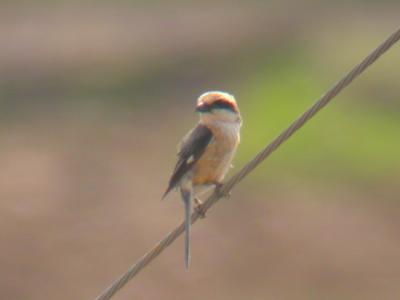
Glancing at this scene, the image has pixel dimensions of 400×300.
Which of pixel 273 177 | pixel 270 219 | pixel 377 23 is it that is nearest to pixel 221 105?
pixel 270 219

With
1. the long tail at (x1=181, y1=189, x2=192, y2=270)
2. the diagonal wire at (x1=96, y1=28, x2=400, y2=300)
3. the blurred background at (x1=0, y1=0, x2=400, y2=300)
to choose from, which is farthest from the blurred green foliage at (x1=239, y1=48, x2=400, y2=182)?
the diagonal wire at (x1=96, y1=28, x2=400, y2=300)

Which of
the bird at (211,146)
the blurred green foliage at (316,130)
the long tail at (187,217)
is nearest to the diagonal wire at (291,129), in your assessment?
the long tail at (187,217)

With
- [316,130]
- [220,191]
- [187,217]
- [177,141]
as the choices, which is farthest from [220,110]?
[316,130]

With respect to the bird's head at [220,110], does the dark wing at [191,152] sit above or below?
below

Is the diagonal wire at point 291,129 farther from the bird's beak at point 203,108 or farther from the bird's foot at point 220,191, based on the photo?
the bird's beak at point 203,108

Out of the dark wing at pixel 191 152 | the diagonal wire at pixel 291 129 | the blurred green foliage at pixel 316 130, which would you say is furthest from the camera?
the blurred green foliage at pixel 316 130

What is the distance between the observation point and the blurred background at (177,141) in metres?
20.5

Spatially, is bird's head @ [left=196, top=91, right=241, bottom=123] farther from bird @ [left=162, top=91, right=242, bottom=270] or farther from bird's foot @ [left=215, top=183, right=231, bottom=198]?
bird's foot @ [left=215, top=183, right=231, bottom=198]

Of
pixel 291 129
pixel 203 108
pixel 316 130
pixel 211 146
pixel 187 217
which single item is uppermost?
pixel 291 129

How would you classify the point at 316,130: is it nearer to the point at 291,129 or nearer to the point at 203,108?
the point at 203,108

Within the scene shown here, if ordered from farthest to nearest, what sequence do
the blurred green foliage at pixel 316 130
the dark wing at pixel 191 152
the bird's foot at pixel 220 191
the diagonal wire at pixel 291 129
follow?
the blurred green foliage at pixel 316 130 → the dark wing at pixel 191 152 → the bird's foot at pixel 220 191 → the diagonal wire at pixel 291 129

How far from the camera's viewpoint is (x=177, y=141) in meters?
25.3

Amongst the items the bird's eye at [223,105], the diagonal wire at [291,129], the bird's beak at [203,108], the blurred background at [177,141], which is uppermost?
the diagonal wire at [291,129]

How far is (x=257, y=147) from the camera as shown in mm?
25125
